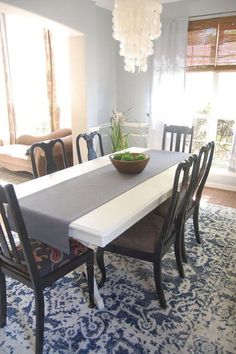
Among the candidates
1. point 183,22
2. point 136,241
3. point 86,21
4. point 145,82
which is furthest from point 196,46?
point 136,241

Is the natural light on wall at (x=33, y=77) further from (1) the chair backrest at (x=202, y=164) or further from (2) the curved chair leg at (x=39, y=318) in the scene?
(2) the curved chair leg at (x=39, y=318)

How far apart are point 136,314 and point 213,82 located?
3.51 meters

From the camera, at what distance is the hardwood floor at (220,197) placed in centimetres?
379

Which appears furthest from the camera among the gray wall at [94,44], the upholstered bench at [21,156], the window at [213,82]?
the upholstered bench at [21,156]

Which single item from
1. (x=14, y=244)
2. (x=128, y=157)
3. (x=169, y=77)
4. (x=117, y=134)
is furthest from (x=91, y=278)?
(x=169, y=77)

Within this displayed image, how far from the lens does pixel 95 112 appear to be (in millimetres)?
4406

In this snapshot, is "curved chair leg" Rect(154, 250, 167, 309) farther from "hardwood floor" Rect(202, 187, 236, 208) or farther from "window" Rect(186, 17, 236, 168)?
"window" Rect(186, 17, 236, 168)

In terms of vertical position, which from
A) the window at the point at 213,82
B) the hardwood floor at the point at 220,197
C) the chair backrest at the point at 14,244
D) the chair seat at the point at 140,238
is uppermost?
the window at the point at 213,82

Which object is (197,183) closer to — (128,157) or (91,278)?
(128,157)

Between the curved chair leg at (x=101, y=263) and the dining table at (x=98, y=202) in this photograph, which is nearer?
the dining table at (x=98, y=202)

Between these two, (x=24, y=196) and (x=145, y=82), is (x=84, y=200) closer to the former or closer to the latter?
(x=24, y=196)

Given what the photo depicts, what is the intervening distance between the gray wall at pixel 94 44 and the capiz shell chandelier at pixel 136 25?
1.15 m

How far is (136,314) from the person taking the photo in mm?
1884

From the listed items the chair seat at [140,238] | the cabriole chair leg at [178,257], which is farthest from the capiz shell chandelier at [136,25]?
the cabriole chair leg at [178,257]
